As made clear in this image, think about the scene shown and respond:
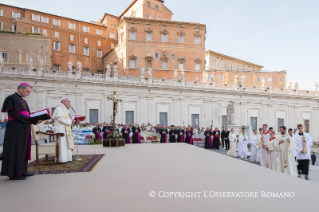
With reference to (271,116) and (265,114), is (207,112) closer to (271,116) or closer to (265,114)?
(265,114)

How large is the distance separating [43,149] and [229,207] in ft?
18.4

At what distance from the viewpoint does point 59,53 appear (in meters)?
46.1

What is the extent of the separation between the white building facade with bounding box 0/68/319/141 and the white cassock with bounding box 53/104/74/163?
20043mm

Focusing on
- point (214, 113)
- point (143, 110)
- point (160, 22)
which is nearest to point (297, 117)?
point (214, 113)

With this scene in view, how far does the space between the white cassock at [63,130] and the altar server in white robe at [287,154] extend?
7.82 m

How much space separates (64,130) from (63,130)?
1.2 inches

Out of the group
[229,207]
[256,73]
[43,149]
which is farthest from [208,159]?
[256,73]

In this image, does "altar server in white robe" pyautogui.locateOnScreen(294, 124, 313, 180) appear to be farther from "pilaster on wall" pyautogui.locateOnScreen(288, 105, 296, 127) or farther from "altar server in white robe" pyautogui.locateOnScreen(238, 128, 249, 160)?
"pilaster on wall" pyautogui.locateOnScreen(288, 105, 296, 127)

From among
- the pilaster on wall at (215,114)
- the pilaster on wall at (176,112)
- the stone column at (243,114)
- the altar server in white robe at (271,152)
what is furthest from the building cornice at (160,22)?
the altar server in white robe at (271,152)

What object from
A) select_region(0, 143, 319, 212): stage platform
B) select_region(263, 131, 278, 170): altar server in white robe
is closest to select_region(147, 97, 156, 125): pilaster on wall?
select_region(263, 131, 278, 170): altar server in white robe

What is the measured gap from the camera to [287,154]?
1042cm

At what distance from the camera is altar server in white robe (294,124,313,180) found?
10.7m

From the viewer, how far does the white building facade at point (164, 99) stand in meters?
27.1

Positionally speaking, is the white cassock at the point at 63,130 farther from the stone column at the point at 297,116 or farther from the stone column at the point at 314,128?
the stone column at the point at 314,128
